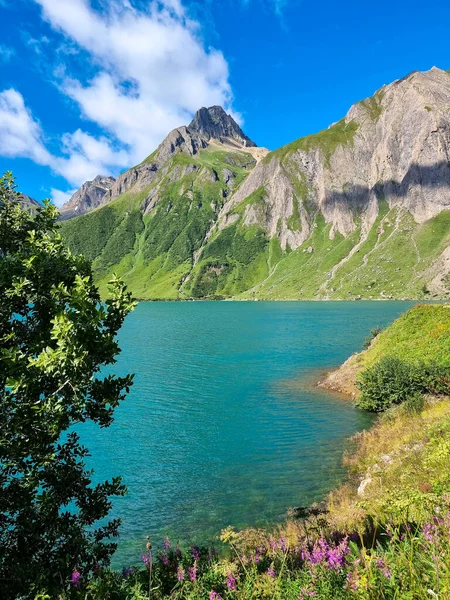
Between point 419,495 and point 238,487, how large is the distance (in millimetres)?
18572

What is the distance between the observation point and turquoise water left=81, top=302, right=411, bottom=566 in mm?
22609

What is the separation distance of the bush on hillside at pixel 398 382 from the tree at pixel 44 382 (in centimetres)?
3225

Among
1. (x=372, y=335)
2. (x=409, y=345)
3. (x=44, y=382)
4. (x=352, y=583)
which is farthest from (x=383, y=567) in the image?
(x=372, y=335)

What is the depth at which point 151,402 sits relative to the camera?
4859 cm

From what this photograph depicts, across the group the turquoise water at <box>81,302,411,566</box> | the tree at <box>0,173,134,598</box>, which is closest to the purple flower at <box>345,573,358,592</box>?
the tree at <box>0,173,134,598</box>

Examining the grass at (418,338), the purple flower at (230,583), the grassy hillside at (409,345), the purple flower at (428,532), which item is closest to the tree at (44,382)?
the purple flower at (230,583)

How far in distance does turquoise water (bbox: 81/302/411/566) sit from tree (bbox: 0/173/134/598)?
9.48 meters

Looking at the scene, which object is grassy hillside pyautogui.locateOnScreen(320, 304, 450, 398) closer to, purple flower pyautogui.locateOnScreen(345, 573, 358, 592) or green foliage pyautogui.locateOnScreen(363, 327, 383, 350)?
green foliage pyautogui.locateOnScreen(363, 327, 383, 350)

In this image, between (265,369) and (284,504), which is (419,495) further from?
(265,369)

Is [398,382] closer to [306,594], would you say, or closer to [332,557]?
[332,557]

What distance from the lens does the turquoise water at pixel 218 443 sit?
22609mm

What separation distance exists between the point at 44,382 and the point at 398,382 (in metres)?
35.3

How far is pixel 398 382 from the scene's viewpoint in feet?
121

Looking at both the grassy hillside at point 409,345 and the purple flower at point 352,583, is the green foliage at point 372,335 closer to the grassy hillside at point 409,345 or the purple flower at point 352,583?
the grassy hillside at point 409,345
